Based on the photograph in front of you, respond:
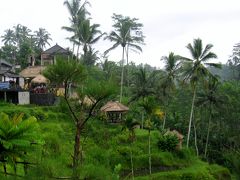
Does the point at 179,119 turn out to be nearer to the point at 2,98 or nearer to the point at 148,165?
the point at 148,165

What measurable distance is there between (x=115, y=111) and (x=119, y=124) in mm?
1270

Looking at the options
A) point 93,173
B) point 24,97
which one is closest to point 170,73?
point 24,97

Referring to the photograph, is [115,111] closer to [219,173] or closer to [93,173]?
[219,173]

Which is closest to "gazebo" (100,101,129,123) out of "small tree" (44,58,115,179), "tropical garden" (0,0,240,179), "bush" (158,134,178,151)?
"tropical garden" (0,0,240,179)

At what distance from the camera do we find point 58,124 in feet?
105

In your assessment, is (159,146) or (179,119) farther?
(179,119)

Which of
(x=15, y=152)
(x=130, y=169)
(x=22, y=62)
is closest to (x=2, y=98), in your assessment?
(x=130, y=169)

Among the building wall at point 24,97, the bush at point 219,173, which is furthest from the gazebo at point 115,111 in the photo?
the bush at point 219,173

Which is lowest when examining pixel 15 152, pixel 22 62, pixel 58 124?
pixel 58 124

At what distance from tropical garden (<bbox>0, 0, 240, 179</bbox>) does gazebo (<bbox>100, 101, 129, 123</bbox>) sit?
575 millimetres

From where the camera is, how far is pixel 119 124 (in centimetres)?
3612

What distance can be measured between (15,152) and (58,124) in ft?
79.0

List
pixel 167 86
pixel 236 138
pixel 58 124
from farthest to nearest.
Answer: pixel 236 138 < pixel 167 86 < pixel 58 124

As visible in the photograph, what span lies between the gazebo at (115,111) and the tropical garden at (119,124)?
58cm
